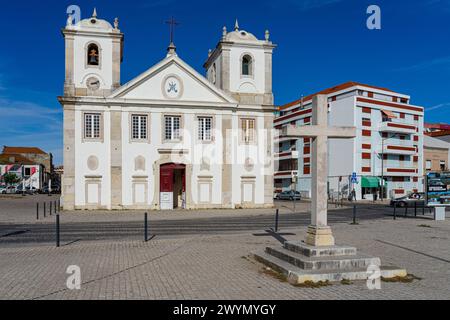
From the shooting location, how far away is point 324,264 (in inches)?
327

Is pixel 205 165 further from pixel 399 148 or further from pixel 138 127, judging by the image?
pixel 399 148

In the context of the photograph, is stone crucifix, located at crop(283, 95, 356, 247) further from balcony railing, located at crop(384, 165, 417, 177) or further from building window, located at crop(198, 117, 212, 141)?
balcony railing, located at crop(384, 165, 417, 177)

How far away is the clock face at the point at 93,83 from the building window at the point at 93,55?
1.14 metres

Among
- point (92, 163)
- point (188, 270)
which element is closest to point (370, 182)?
point (92, 163)

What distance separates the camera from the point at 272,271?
8.84 m

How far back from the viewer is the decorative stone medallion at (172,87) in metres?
30.7

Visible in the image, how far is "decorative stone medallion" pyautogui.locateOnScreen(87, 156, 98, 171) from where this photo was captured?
29266 mm

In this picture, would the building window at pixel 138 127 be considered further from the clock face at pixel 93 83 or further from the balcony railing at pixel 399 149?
the balcony railing at pixel 399 149

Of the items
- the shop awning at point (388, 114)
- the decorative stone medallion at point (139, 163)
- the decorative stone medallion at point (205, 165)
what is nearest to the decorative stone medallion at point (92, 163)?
the decorative stone medallion at point (139, 163)

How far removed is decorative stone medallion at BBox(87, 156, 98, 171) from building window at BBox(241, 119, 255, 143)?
34.9 feet

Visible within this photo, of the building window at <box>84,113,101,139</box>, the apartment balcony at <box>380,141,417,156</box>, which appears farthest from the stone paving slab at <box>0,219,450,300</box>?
the apartment balcony at <box>380,141,417,156</box>

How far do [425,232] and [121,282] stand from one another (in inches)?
515
